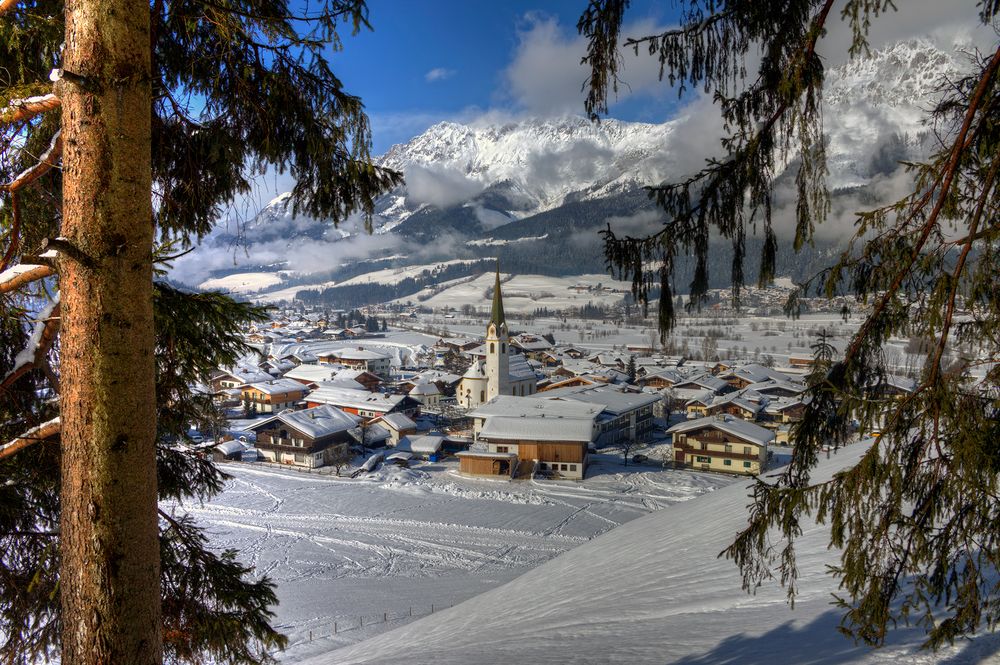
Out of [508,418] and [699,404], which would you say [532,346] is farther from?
[508,418]

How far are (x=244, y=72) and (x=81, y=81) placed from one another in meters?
1.54

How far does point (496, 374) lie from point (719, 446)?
1916 centimetres

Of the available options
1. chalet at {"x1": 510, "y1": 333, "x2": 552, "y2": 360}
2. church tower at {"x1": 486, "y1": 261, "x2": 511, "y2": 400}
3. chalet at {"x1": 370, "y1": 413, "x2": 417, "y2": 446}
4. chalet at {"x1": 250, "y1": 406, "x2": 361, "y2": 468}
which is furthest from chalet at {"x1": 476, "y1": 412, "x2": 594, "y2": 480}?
chalet at {"x1": 510, "y1": 333, "x2": 552, "y2": 360}

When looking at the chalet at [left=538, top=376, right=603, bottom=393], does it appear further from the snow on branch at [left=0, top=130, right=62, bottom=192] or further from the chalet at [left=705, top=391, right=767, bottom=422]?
the snow on branch at [left=0, top=130, right=62, bottom=192]

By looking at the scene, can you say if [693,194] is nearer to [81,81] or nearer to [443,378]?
[81,81]

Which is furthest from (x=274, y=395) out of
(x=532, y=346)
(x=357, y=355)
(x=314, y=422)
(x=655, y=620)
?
(x=655, y=620)

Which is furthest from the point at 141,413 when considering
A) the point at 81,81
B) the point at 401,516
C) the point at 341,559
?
the point at 401,516

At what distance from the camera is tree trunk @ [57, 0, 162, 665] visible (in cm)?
194

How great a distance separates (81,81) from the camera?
76.2 inches

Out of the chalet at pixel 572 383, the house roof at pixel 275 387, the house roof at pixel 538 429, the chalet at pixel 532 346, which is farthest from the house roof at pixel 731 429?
the chalet at pixel 532 346

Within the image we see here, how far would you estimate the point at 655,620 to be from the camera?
5.45 meters

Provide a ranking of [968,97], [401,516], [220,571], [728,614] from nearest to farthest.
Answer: [968,97], [220,571], [728,614], [401,516]

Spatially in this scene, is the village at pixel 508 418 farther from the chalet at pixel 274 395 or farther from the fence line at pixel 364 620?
the fence line at pixel 364 620

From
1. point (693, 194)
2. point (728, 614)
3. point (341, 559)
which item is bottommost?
point (341, 559)
